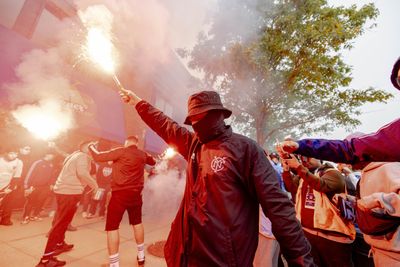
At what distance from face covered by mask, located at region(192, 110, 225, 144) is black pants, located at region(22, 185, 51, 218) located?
706 centimetres

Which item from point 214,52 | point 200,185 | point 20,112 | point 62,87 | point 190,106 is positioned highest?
point 214,52

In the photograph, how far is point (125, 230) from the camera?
251 inches

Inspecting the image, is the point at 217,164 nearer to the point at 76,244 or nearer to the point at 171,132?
the point at 171,132

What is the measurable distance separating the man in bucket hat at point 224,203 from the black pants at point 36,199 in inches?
260

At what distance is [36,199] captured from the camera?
21.6ft

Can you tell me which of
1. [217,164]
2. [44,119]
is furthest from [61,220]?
[44,119]

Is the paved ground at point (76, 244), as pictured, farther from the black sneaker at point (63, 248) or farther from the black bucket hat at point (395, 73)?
the black bucket hat at point (395, 73)

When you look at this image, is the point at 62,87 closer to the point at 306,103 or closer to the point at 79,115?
the point at 79,115

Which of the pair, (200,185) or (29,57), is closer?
(200,185)

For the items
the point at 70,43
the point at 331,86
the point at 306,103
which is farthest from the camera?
the point at 306,103

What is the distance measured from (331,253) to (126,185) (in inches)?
139

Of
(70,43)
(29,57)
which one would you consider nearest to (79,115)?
(29,57)

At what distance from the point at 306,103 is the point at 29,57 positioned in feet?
41.3

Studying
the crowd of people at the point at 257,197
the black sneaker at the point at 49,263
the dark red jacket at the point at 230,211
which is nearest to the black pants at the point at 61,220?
the black sneaker at the point at 49,263
